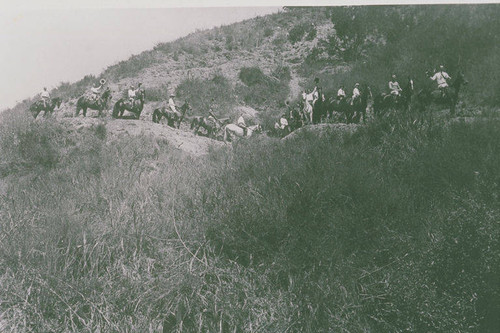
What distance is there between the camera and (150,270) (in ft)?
14.4

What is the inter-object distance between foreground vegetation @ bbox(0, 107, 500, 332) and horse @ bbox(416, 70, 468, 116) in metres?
6.35

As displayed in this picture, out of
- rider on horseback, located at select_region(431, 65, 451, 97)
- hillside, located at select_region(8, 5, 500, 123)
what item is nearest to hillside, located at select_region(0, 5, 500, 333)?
rider on horseback, located at select_region(431, 65, 451, 97)

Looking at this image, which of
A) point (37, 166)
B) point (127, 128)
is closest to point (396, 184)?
point (37, 166)

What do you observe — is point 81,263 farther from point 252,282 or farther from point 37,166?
point 37,166

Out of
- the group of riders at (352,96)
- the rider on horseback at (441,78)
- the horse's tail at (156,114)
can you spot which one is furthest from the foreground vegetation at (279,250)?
the horse's tail at (156,114)

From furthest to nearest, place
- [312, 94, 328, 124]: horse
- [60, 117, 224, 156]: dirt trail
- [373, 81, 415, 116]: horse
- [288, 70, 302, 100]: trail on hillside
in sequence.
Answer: [288, 70, 302, 100]: trail on hillside, [312, 94, 328, 124]: horse, [60, 117, 224, 156]: dirt trail, [373, 81, 415, 116]: horse

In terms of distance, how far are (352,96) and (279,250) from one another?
1168cm

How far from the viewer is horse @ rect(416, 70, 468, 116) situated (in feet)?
39.5

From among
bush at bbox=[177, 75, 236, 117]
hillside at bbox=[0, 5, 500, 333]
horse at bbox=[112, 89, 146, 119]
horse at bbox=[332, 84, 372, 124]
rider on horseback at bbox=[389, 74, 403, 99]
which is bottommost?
bush at bbox=[177, 75, 236, 117]

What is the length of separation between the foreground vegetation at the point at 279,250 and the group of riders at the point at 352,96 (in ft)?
23.4

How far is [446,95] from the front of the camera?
12219 millimetres

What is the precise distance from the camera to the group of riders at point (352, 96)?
12.8 m

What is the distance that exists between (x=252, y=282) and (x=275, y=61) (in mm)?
26362

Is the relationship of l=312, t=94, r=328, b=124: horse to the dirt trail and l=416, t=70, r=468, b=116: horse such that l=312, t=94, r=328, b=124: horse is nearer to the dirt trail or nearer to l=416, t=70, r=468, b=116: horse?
l=416, t=70, r=468, b=116: horse
